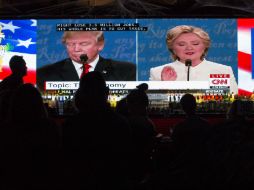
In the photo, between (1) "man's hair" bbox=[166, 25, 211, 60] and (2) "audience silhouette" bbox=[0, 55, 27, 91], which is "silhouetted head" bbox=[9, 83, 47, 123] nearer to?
(2) "audience silhouette" bbox=[0, 55, 27, 91]

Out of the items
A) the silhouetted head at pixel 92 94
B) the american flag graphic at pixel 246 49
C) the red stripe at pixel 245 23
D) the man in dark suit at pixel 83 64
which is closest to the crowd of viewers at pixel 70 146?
the silhouetted head at pixel 92 94

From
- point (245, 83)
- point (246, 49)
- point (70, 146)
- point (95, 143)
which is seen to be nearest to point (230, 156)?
point (95, 143)

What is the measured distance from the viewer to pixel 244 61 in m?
7.50

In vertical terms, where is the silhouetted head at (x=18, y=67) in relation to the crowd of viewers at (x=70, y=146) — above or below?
above

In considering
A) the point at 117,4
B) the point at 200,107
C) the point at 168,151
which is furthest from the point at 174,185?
the point at 117,4

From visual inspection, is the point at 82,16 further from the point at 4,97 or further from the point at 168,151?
the point at 4,97

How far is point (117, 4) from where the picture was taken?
7699 mm

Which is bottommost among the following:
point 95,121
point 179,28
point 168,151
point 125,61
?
point 168,151

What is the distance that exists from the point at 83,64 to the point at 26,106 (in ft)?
16.1

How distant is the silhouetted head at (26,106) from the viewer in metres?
2.65

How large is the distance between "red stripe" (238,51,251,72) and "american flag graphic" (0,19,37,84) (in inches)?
130

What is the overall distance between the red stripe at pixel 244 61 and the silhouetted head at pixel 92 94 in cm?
512

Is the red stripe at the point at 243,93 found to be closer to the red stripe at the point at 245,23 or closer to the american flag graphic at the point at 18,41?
the red stripe at the point at 245,23

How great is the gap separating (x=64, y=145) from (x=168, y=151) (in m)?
2.56
